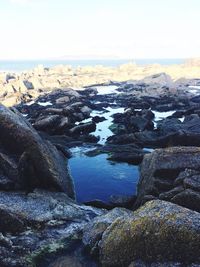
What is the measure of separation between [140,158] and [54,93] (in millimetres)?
78268

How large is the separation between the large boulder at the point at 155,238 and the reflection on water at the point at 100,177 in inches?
741

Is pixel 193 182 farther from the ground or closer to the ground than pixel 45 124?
farther from the ground

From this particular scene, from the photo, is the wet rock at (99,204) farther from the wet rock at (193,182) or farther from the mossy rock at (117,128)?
Result: the mossy rock at (117,128)

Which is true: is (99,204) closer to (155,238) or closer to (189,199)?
(189,199)

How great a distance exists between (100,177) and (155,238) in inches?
1074

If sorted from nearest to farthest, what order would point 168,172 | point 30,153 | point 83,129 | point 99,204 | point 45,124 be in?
point 168,172, point 99,204, point 30,153, point 45,124, point 83,129

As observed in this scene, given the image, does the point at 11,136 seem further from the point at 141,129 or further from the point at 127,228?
the point at 141,129

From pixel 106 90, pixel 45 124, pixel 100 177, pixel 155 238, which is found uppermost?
pixel 155 238

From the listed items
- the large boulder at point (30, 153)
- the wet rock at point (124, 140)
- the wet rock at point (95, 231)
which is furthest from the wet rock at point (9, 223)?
the wet rock at point (124, 140)

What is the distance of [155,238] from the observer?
19.9 metres

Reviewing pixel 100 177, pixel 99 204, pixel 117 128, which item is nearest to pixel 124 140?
pixel 117 128

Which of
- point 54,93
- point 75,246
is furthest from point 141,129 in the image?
point 54,93

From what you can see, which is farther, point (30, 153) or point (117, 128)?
point (117, 128)

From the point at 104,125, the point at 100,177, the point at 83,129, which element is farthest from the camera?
the point at 104,125
